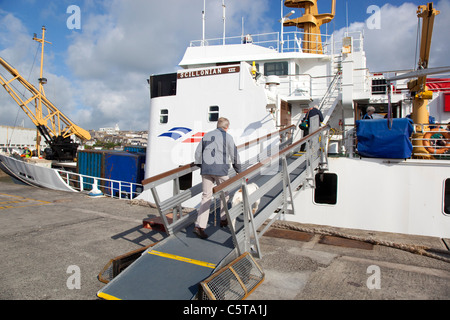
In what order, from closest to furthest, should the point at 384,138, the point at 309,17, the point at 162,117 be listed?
the point at 384,138 → the point at 162,117 → the point at 309,17

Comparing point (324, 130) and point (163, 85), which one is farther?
point (163, 85)

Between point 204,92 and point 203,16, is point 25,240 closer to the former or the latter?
point 204,92

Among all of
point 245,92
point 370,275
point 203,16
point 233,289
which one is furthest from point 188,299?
point 203,16

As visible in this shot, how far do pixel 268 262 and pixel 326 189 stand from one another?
3727 mm

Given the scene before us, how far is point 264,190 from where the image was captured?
4.73m

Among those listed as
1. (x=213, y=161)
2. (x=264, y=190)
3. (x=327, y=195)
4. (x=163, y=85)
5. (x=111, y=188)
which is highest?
(x=163, y=85)

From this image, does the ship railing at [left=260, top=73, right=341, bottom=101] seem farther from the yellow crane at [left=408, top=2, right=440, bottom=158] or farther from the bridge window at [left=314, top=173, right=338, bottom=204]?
the bridge window at [left=314, top=173, right=338, bottom=204]

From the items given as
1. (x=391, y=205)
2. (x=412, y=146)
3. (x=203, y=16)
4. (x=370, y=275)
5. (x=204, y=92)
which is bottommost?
(x=370, y=275)

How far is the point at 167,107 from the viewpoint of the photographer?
10.5 meters

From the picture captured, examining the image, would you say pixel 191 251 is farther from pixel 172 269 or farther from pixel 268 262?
pixel 268 262

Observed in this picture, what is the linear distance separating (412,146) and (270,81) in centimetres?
491

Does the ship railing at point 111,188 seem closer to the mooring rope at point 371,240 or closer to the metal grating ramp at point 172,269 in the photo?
the mooring rope at point 371,240

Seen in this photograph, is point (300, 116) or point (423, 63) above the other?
point (423, 63)

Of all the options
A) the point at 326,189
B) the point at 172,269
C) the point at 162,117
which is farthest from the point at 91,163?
the point at 172,269
